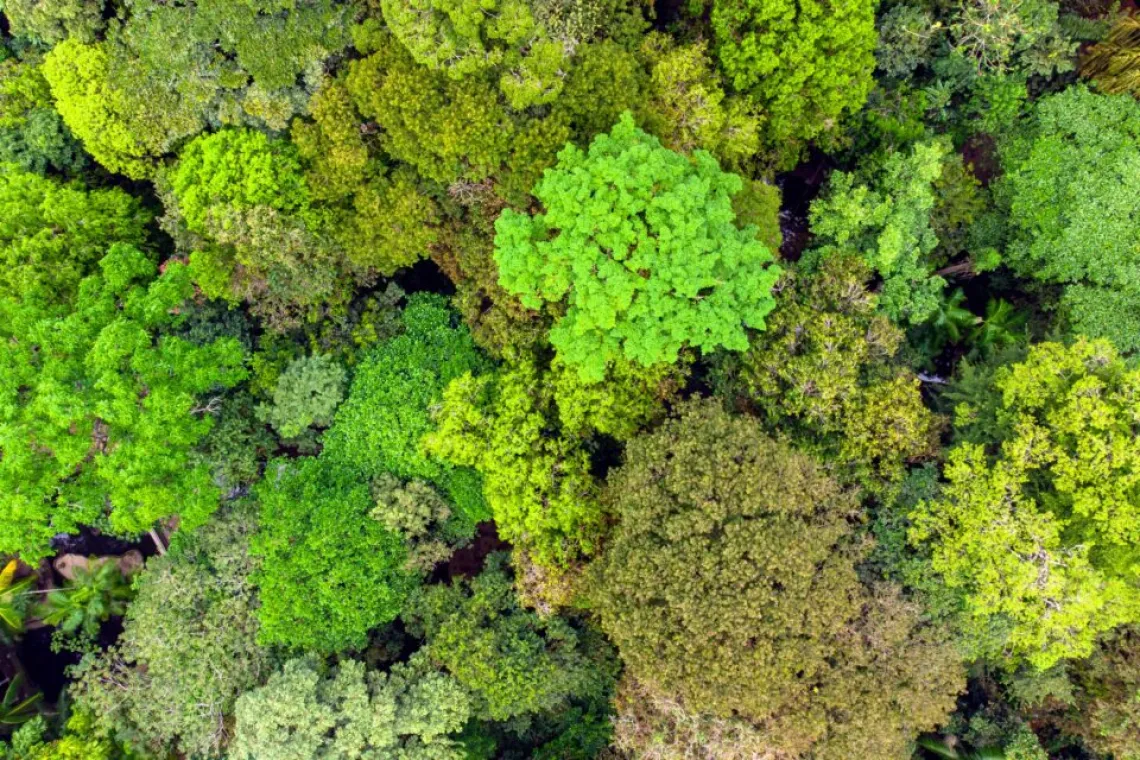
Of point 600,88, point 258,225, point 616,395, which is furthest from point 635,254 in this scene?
point 258,225

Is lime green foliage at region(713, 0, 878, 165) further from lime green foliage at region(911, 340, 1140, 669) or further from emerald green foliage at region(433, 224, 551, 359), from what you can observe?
lime green foliage at region(911, 340, 1140, 669)

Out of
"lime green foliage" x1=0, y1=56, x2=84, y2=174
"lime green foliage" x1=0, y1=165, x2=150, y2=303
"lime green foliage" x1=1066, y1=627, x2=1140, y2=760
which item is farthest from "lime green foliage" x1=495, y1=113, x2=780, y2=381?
"lime green foliage" x1=0, y1=56, x2=84, y2=174

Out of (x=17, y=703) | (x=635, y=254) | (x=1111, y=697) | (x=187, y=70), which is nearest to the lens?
(x=635, y=254)

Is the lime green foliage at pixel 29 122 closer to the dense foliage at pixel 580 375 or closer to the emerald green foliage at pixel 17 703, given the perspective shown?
the dense foliage at pixel 580 375

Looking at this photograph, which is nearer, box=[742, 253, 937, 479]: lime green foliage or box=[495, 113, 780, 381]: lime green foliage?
box=[495, 113, 780, 381]: lime green foliage

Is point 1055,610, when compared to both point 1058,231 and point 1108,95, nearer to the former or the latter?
point 1058,231

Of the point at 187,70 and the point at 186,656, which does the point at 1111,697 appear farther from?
the point at 187,70

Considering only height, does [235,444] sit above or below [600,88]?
below
